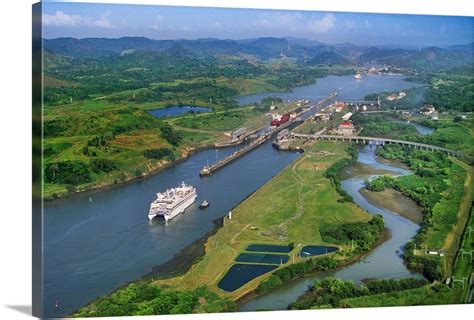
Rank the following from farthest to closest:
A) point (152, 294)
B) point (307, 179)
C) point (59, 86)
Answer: point (307, 179), point (59, 86), point (152, 294)

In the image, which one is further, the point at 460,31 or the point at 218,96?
the point at 218,96

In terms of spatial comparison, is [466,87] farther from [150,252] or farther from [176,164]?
[150,252]

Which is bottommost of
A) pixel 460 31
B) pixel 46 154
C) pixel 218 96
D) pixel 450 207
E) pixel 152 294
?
pixel 152 294

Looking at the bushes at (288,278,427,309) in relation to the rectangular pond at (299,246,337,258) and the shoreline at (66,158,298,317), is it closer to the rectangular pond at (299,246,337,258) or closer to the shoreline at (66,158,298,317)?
the rectangular pond at (299,246,337,258)

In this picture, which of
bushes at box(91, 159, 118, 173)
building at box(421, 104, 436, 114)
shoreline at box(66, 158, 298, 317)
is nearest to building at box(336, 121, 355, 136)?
building at box(421, 104, 436, 114)

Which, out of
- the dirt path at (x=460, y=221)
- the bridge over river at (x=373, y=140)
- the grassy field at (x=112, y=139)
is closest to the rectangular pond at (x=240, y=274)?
the grassy field at (x=112, y=139)

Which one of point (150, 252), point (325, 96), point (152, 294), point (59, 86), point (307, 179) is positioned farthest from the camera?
point (325, 96)

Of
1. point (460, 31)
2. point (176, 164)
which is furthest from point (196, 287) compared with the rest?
point (460, 31)
